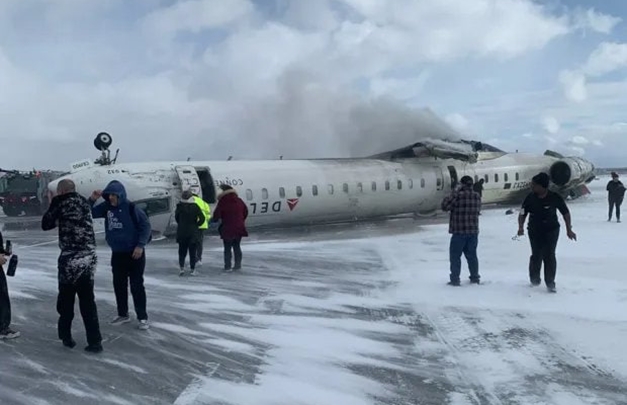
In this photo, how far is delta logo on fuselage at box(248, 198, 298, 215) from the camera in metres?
20.1

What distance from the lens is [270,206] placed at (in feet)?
66.9

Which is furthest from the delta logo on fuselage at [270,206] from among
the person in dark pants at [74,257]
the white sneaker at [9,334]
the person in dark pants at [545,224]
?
the person in dark pants at [74,257]

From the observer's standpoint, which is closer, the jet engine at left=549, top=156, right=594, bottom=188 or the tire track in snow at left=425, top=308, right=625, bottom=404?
the tire track in snow at left=425, top=308, right=625, bottom=404

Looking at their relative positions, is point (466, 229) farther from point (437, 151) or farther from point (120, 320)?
point (437, 151)


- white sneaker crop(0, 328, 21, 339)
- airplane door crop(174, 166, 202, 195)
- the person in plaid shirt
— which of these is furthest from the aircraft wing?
white sneaker crop(0, 328, 21, 339)

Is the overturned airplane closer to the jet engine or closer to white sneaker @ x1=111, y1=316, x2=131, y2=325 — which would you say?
the jet engine

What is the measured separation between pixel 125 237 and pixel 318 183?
46.8 feet

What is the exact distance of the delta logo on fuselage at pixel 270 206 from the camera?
2006 centimetres

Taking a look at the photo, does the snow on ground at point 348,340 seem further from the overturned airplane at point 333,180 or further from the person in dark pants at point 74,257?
the overturned airplane at point 333,180

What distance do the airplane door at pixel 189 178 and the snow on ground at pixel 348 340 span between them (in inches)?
239

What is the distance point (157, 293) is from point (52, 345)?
3.25 m

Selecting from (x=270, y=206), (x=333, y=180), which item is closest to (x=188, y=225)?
(x=270, y=206)

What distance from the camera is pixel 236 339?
288 inches

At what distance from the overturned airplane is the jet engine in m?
0.04
